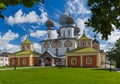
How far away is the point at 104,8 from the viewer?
23.7ft

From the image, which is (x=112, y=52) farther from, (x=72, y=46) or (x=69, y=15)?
(x=69, y=15)

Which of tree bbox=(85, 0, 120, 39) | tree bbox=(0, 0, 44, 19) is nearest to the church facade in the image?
tree bbox=(85, 0, 120, 39)

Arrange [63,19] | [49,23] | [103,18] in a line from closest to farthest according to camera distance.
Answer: [103,18]
[63,19]
[49,23]

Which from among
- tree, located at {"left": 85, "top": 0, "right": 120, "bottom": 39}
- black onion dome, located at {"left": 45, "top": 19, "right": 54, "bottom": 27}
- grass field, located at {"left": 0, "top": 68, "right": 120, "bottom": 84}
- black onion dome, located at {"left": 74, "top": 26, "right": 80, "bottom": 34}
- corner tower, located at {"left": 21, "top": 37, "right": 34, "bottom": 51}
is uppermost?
black onion dome, located at {"left": 45, "top": 19, "right": 54, "bottom": 27}

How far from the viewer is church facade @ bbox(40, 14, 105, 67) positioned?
227 feet

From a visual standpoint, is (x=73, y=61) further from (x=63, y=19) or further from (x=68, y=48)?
(x=63, y=19)

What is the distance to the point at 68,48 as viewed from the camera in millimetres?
80562

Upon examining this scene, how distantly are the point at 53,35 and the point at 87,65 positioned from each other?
20.7 metres

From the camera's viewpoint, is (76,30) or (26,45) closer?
(26,45)

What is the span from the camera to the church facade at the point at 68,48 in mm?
69250

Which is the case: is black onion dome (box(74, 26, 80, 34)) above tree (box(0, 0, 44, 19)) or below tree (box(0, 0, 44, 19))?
above

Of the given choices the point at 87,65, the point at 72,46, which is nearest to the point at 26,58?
the point at 72,46

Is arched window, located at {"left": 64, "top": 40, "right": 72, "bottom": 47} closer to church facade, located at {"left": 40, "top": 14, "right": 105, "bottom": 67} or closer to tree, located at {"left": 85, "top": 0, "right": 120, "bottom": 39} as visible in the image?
church facade, located at {"left": 40, "top": 14, "right": 105, "bottom": 67}

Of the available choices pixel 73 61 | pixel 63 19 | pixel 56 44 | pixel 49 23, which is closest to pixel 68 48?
pixel 56 44
